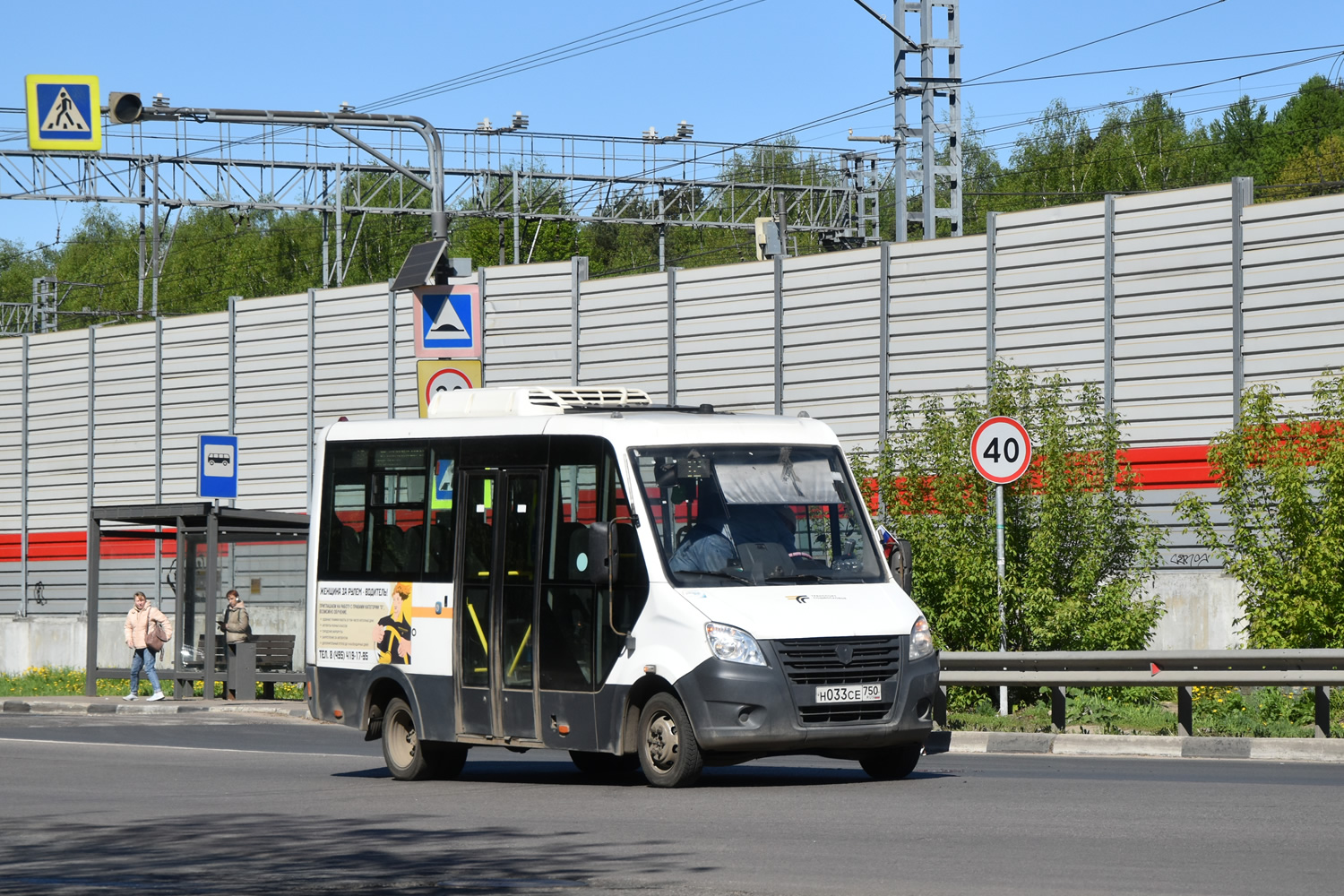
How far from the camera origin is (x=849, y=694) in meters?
13.0

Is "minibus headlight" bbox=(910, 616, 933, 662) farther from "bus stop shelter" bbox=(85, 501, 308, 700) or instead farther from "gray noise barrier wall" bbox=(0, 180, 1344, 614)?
"bus stop shelter" bbox=(85, 501, 308, 700)

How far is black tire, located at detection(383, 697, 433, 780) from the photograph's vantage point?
15.1m

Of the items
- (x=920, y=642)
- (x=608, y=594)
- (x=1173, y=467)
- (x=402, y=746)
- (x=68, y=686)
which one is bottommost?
(x=68, y=686)

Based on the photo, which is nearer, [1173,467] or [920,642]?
[920,642]

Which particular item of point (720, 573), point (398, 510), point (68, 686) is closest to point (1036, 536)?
point (398, 510)

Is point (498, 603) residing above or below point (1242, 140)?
below

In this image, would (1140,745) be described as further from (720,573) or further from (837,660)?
(720,573)

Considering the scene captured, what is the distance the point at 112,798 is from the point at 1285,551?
11.3 meters

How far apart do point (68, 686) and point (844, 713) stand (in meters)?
24.2

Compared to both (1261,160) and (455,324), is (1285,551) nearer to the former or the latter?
(455,324)

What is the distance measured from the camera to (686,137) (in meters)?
62.7

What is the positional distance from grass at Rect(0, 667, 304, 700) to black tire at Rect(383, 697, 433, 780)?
50.5 feet

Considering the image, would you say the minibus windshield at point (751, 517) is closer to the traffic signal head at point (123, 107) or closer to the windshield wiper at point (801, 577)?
the windshield wiper at point (801, 577)

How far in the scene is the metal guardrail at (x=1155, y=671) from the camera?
53.3 ft
